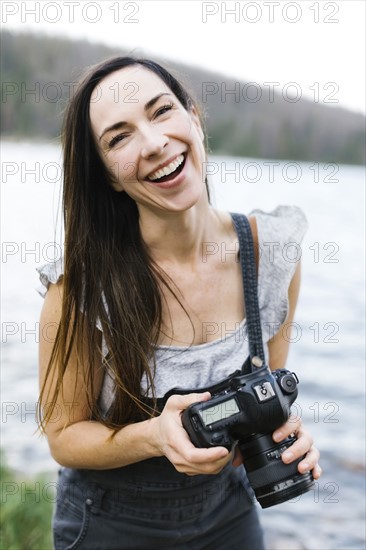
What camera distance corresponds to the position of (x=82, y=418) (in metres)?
1.72

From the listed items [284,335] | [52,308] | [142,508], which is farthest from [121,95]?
[142,508]

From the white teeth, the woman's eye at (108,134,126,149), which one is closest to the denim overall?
the white teeth

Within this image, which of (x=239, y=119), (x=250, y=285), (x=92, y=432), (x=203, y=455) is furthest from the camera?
(x=239, y=119)

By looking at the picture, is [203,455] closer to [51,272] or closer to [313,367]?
[51,272]

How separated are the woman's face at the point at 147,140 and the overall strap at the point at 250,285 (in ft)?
0.59

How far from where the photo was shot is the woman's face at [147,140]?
1.69 metres

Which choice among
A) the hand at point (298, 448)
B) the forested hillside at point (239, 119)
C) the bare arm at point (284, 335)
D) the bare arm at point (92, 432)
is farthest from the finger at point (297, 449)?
the forested hillside at point (239, 119)

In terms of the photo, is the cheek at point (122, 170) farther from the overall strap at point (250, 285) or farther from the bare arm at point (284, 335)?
the bare arm at point (284, 335)

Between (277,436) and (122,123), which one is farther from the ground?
(122,123)

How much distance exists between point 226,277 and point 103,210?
35 cm

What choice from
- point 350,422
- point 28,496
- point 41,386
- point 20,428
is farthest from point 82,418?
point 350,422

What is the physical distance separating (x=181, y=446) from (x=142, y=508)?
Result: 33 centimetres

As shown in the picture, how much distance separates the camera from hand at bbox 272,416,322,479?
5.14 ft

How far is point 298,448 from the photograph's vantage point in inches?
62.1
